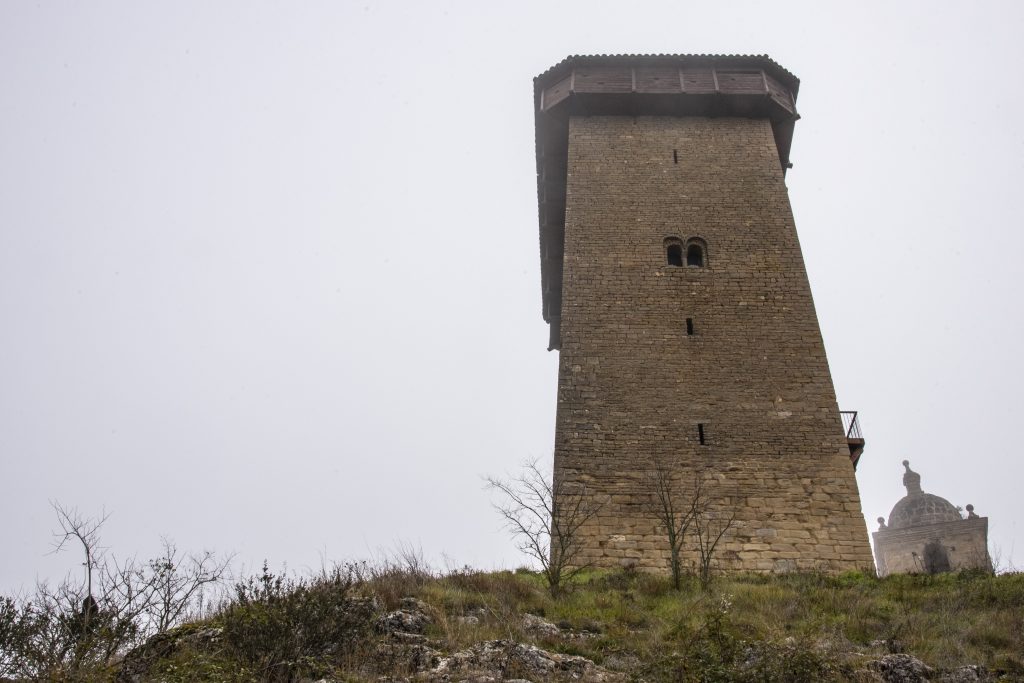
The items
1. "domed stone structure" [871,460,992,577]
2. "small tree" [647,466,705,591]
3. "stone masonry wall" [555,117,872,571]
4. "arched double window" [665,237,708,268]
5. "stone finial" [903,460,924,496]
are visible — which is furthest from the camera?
"stone finial" [903,460,924,496]

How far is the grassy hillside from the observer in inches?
260

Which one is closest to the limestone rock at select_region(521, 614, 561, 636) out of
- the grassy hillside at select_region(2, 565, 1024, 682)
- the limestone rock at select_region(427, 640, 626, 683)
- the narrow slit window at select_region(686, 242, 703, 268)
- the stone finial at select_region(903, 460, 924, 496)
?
the grassy hillside at select_region(2, 565, 1024, 682)

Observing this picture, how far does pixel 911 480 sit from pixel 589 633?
3091cm

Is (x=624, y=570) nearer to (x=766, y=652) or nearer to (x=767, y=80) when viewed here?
(x=766, y=652)

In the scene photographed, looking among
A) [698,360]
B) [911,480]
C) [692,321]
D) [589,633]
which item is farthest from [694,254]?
[911,480]

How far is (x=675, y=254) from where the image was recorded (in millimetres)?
15000

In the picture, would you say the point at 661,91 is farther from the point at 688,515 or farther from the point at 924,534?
the point at 924,534

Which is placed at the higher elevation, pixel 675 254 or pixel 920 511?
pixel 675 254

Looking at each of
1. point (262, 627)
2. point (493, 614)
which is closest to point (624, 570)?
point (493, 614)

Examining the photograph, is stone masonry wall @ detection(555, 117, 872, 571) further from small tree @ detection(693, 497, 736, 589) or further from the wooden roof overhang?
the wooden roof overhang

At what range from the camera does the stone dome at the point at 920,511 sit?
30.6 metres

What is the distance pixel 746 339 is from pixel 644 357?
1665 millimetres

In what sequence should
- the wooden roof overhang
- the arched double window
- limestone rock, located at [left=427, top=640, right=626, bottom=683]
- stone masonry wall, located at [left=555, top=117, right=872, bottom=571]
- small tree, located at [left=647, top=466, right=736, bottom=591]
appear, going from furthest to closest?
1. the wooden roof overhang
2. the arched double window
3. stone masonry wall, located at [left=555, top=117, right=872, bottom=571]
4. small tree, located at [left=647, top=466, right=736, bottom=591]
5. limestone rock, located at [left=427, top=640, right=626, bottom=683]

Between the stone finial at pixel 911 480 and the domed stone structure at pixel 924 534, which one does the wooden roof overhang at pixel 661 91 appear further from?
the stone finial at pixel 911 480
